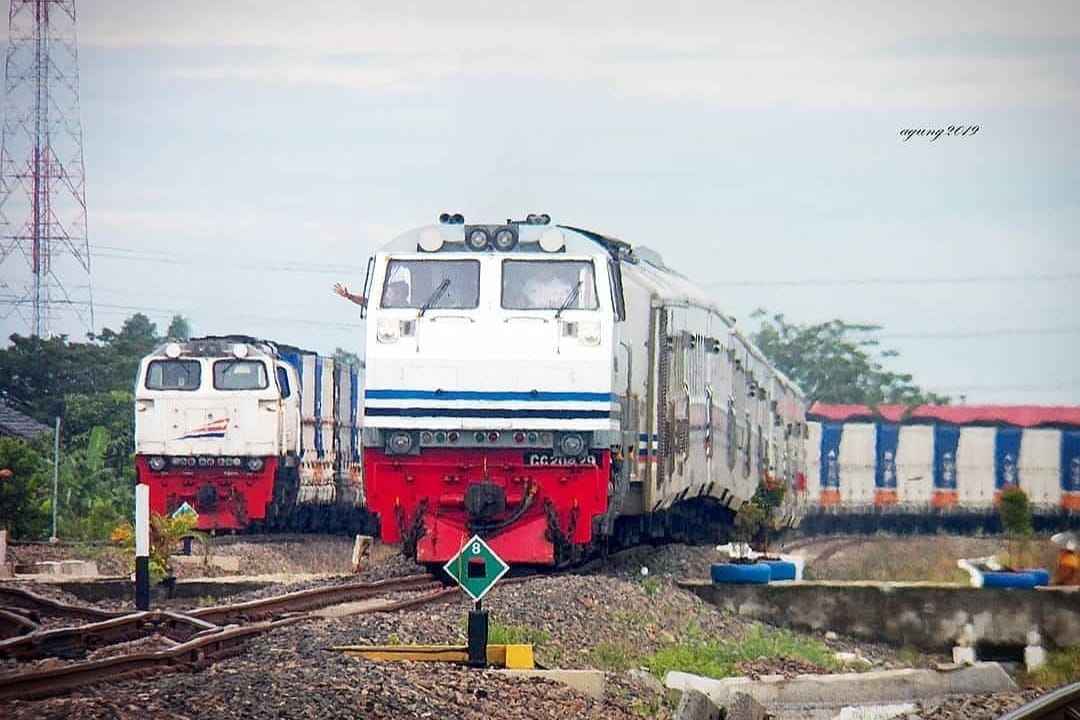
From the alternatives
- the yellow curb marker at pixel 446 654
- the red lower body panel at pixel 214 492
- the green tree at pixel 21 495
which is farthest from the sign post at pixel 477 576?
the green tree at pixel 21 495

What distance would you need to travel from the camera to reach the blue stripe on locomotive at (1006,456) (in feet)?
135

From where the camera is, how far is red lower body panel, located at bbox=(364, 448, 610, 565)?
1396 centimetres

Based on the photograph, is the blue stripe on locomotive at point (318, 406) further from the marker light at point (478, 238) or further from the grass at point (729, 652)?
the grass at point (729, 652)

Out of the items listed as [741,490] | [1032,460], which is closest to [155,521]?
[741,490]

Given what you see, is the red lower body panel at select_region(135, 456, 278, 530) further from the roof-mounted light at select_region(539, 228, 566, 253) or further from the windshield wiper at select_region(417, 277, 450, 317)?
the roof-mounted light at select_region(539, 228, 566, 253)

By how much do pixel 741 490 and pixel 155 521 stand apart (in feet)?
24.4

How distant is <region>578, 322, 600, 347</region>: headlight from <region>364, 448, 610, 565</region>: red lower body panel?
894 mm

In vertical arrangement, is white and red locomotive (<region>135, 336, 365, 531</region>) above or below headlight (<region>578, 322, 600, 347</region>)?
below

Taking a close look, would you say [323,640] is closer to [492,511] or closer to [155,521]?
[492,511]

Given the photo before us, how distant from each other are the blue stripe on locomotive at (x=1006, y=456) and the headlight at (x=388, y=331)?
2968 centimetres

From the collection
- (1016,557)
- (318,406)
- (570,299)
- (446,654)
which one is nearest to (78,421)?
(318,406)

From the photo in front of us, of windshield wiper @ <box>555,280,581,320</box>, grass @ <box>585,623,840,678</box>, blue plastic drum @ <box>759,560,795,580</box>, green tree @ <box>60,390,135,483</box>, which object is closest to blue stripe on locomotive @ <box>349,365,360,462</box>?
green tree @ <box>60,390,135,483</box>

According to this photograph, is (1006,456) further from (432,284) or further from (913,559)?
(432,284)

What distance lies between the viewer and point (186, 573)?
59.4 feet
